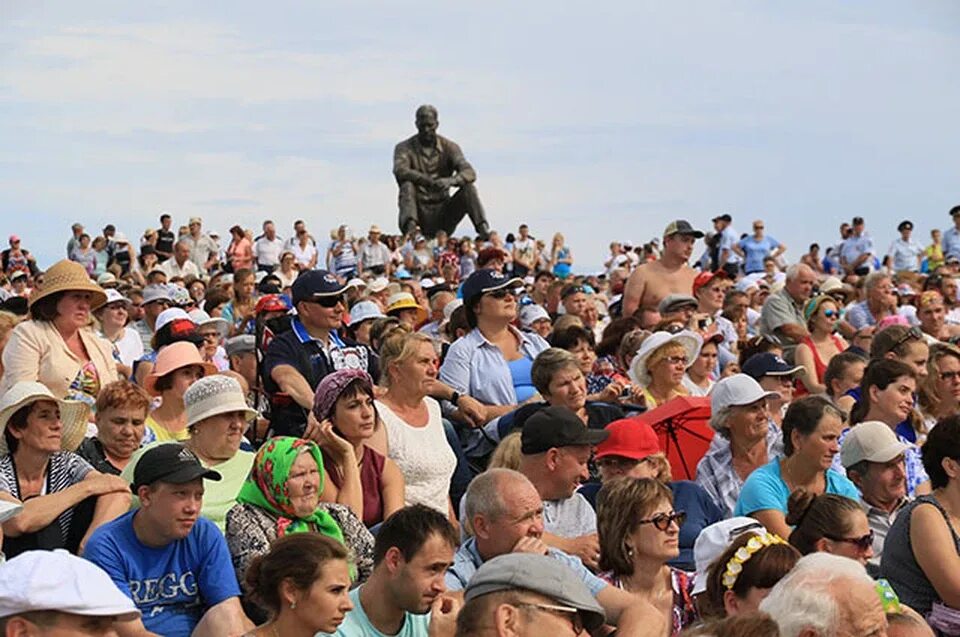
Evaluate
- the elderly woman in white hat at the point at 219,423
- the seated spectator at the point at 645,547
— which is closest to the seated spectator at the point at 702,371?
the elderly woman in white hat at the point at 219,423

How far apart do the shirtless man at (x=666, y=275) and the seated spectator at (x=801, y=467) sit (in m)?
4.54

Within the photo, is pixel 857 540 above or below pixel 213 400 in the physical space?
below

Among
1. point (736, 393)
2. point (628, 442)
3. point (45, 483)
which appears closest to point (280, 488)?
point (45, 483)

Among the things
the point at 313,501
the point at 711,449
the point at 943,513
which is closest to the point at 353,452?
the point at 313,501

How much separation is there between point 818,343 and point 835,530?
19.2 ft

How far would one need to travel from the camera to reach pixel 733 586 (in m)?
5.00

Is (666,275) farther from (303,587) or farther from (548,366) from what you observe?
(303,587)

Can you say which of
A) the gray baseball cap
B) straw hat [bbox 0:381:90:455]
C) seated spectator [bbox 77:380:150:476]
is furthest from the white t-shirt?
the gray baseball cap

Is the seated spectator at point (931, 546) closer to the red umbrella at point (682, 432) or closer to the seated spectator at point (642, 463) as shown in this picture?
the seated spectator at point (642, 463)

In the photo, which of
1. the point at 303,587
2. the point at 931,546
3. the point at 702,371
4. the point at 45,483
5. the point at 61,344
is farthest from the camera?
the point at 702,371

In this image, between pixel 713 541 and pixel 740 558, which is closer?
pixel 740 558

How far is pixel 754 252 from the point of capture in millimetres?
25109

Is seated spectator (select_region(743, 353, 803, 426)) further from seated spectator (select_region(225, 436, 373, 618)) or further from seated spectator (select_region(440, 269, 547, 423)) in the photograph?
seated spectator (select_region(225, 436, 373, 618))

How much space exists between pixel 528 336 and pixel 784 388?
186 centimetres
